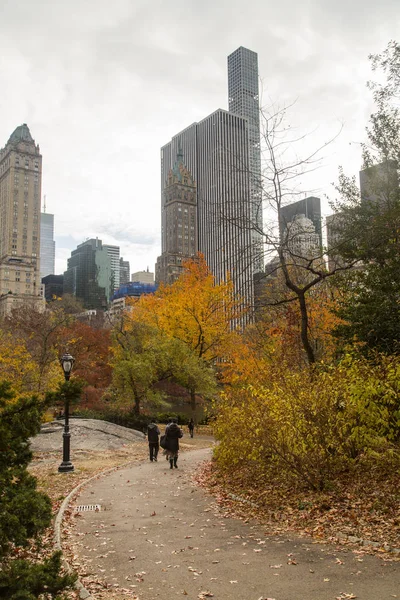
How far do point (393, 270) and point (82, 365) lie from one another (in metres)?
26.3

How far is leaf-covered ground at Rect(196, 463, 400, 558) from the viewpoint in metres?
7.45

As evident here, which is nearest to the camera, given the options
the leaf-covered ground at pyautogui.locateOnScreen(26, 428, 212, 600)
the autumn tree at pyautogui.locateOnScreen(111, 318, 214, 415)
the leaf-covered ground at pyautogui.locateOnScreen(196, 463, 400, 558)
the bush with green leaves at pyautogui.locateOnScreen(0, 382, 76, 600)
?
the bush with green leaves at pyautogui.locateOnScreen(0, 382, 76, 600)

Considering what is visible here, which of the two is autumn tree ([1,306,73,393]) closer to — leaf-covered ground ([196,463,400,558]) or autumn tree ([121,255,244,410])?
autumn tree ([121,255,244,410])

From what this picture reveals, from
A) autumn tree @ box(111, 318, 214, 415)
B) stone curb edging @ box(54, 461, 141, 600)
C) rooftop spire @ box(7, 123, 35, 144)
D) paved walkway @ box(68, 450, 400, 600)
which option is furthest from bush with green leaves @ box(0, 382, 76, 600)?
rooftop spire @ box(7, 123, 35, 144)

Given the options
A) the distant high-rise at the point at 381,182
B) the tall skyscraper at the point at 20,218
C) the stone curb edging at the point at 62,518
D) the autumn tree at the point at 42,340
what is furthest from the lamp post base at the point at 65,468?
the tall skyscraper at the point at 20,218

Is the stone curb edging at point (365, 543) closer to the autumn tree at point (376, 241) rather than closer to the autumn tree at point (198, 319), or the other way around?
the autumn tree at point (376, 241)

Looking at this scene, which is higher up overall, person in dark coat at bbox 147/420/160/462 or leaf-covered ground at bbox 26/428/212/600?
person in dark coat at bbox 147/420/160/462

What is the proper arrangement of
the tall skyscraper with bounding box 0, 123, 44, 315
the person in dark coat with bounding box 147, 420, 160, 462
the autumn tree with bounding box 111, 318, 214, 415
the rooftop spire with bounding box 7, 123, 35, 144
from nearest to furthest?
1. the person in dark coat with bounding box 147, 420, 160, 462
2. the autumn tree with bounding box 111, 318, 214, 415
3. the tall skyscraper with bounding box 0, 123, 44, 315
4. the rooftop spire with bounding box 7, 123, 35, 144

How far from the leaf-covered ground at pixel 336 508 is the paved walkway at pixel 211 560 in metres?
0.38

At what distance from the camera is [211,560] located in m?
7.13

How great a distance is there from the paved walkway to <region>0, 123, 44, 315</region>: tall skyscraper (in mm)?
157084

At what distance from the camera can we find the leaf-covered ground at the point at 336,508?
7.45m

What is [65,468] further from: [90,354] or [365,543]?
[90,354]

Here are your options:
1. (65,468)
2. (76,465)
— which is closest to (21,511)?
(65,468)
